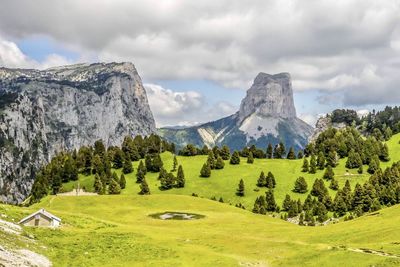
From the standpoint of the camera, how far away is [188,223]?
109 metres

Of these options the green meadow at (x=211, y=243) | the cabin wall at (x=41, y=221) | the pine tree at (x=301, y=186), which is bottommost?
the green meadow at (x=211, y=243)

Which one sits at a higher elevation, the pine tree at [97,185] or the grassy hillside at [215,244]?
the pine tree at [97,185]

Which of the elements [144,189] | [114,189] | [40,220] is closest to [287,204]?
[144,189]

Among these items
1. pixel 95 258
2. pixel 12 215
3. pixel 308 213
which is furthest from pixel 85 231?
pixel 308 213

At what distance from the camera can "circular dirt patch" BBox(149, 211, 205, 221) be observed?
119938 mm

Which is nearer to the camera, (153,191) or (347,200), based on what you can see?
(347,200)

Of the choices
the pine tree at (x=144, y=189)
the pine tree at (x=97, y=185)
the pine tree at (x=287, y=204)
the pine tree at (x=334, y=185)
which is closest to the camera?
the pine tree at (x=287, y=204)

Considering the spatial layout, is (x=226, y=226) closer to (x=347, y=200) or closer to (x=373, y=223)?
(x=373, y=223)

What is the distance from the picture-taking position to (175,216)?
4850 inches

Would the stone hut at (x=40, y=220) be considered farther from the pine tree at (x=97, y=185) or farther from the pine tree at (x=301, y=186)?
the pine tree at (x=301, y=186)

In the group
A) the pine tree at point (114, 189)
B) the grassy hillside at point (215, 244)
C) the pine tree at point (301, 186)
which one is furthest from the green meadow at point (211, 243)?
the pine tree at point (301, 186)

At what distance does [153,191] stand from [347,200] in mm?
76670

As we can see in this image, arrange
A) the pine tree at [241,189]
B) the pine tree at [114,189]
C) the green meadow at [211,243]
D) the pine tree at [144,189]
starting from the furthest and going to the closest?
the pine tree at [241,189] → the pine tree at [114,189] → the pine tree at [144,189] → the green meadow at [211,243]

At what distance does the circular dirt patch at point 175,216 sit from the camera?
120 m
